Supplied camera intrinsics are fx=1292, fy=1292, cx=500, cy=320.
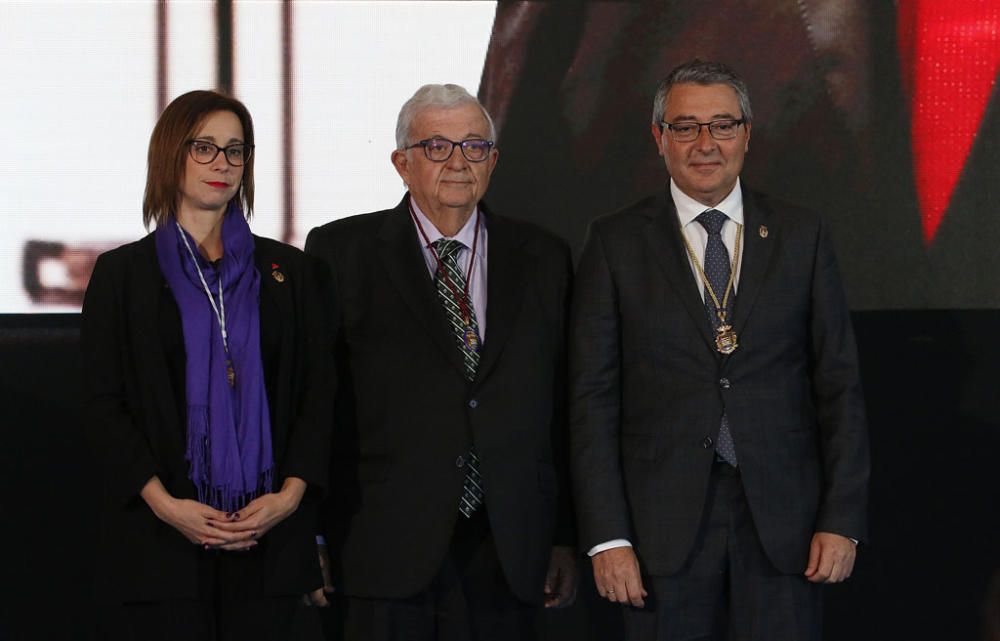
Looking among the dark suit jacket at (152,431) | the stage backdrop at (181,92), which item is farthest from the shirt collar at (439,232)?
the stage backdrop at (181,92)

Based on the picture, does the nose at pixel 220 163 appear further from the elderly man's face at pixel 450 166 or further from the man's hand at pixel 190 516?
the man's hand at pixel 190 516

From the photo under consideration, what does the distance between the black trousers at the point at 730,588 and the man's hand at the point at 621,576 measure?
5 centimetres

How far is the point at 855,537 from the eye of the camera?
8.72 feet

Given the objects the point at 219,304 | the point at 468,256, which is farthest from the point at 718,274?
the point at 219,304

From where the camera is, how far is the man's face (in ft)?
9.04

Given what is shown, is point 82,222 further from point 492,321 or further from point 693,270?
point 693,270

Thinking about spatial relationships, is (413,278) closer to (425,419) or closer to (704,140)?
(425,419)

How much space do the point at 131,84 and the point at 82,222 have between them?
1.38 feet

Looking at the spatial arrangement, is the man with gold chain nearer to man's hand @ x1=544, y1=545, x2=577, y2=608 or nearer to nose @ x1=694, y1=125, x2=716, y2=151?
nose @ x1=694, y1=125, x2=716, y2=151

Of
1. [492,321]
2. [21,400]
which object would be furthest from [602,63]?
[21,400]

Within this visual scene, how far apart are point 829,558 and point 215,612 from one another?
4.07ft

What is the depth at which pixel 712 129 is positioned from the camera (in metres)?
2.76

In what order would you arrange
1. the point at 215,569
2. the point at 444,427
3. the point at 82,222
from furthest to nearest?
the point at 82,222 → the point at 444,427 → the point at 215,569

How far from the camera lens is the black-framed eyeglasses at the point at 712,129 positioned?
2.76 metres
